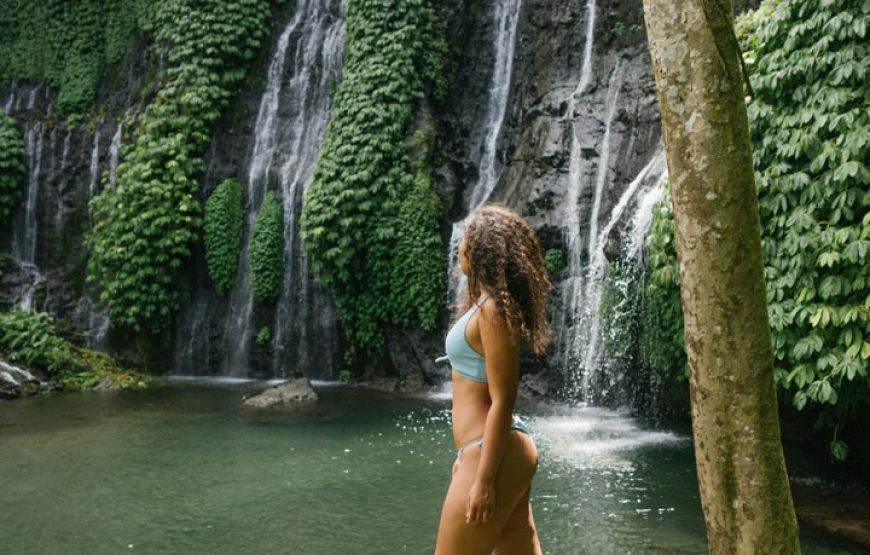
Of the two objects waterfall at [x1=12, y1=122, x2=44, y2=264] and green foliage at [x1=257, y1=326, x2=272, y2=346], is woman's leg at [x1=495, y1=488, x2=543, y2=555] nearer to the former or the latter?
green foliage at [x1=257, y1=326, x2=272, y2=346]

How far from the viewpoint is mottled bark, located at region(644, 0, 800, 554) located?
264 cm

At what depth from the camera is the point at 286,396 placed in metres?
11.5

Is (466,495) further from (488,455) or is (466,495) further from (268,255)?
(268,255)

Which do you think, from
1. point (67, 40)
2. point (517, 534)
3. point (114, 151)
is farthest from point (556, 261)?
point (67, 40)

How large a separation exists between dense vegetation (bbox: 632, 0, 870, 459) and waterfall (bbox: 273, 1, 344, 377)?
368 inches

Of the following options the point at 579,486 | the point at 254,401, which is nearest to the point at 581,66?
the point at 254,401

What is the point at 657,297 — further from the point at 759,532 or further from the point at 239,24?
the point at 239,24

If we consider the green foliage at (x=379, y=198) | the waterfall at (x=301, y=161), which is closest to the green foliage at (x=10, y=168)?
the waterfall at (x=301, y=161)

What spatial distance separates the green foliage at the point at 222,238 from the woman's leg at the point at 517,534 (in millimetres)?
13057

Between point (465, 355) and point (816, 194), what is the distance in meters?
4.55

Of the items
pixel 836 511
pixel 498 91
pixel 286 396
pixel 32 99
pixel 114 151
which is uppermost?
pixel 32 99

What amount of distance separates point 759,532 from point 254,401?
9323 millimetres

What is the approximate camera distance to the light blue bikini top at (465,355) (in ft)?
9.68

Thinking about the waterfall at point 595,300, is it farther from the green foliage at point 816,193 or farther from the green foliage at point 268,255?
the green foliage at point 268,255
